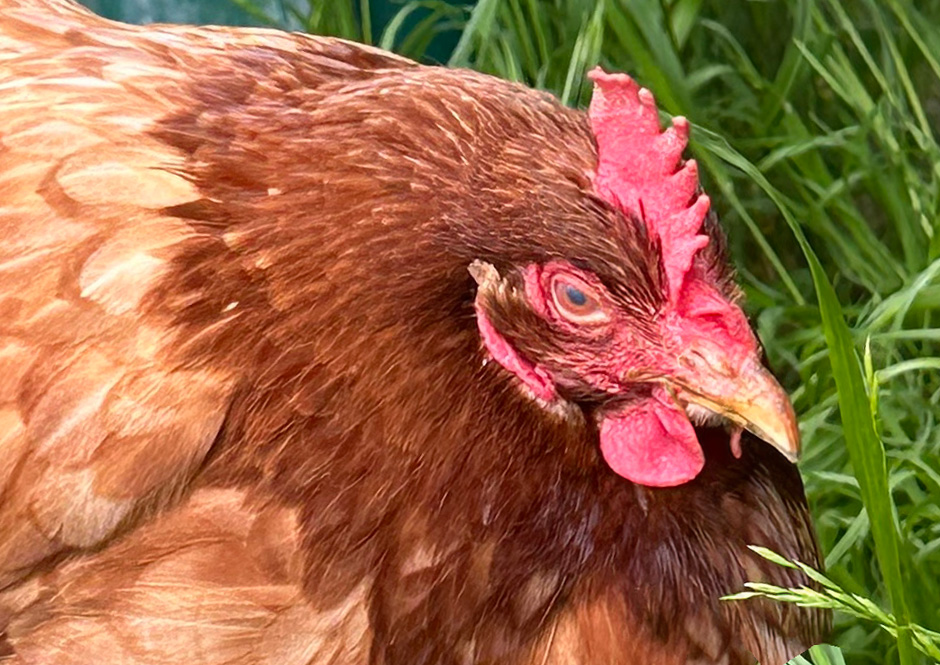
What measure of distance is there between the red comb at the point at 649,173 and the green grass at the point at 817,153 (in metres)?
0.59

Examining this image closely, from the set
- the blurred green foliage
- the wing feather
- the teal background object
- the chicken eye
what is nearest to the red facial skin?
the chicken eye

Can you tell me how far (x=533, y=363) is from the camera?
3.96 ft

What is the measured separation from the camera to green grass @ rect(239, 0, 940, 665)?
189 cm

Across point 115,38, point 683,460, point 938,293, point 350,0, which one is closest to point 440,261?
point 683,460

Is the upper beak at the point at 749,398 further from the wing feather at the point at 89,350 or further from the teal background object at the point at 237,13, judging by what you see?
the teal background object at the point at 237,13

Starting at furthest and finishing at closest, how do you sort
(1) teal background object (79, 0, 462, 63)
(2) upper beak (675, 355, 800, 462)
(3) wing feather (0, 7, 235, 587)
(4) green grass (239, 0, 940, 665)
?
1. (1) teal background object (79, 0, 462, 63)
2. (4) green grass (239, 0, 940, 665)
3. (3) wing feather (0, 7, 235, 587)
4. (2) upper beak (675, 355, 800, 462)

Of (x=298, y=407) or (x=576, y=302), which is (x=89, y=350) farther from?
(x=576, y=302)

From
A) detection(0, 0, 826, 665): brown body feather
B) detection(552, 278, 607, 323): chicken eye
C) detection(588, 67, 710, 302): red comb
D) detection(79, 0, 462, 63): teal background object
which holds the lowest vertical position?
detection(79, 0, 462, 63): teal background object

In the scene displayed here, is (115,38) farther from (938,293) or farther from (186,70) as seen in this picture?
(938,293)

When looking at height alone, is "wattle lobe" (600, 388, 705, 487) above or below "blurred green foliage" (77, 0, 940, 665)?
above

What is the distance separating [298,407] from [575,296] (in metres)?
0.27

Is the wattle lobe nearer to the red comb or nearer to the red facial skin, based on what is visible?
the red facial skin

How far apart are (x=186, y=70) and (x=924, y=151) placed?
1.33 meters

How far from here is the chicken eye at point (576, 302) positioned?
1.16 metres
